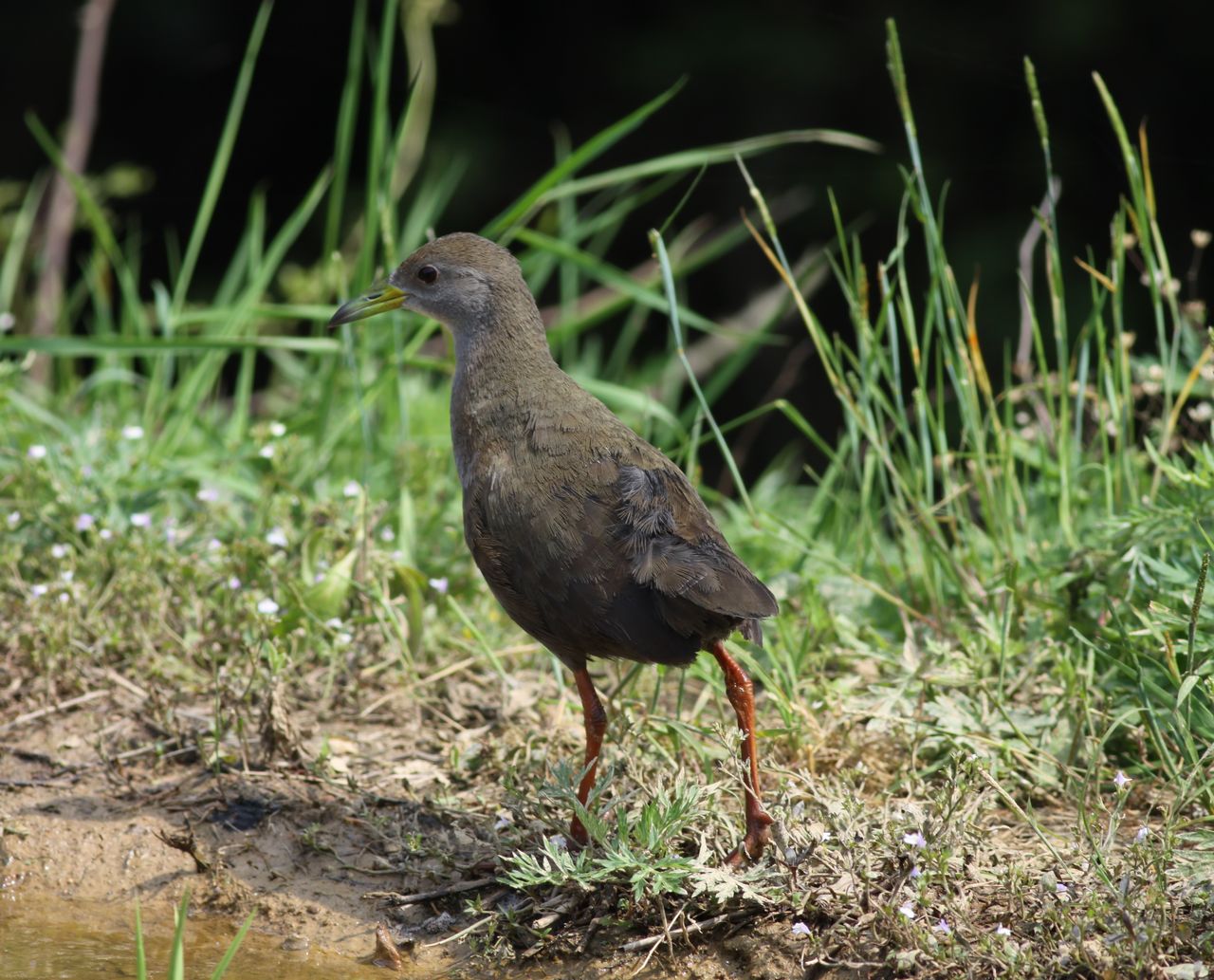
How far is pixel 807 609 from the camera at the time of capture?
3.79 meters

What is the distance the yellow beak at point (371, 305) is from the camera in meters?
3.73

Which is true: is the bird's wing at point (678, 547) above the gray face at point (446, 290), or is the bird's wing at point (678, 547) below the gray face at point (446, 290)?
below

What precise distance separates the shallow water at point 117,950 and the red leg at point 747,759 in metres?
0.74

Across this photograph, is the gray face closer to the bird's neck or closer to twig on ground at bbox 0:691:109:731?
the bird's neck

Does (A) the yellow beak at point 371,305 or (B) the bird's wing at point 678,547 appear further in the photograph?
(A) the yellow beak at point 371,305

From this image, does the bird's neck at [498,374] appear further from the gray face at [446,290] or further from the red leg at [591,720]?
the red leg at [591,720]

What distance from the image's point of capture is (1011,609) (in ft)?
12.0

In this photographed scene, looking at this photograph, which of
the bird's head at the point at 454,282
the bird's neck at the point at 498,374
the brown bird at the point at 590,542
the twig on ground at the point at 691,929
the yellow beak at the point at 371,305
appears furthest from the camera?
the yellow beak at the point at 371,305

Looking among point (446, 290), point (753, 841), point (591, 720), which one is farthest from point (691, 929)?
point (446, 290)

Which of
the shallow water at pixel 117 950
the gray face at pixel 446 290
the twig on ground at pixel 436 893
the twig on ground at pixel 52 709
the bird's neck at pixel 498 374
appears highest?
the gray face at pixel 446 290

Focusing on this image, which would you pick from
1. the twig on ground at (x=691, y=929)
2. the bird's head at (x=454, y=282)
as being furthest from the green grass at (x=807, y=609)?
the bird's head at (x=454, y=282)

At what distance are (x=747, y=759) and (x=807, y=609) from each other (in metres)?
0.88

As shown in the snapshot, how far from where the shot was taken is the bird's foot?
2832 mm

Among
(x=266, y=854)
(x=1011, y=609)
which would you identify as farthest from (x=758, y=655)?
(x=266, y=854)
